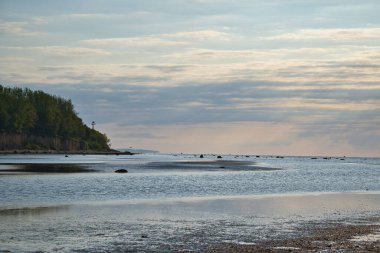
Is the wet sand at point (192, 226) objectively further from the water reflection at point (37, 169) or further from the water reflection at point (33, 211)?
the water reflection at point (37, 169)

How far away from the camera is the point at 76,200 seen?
137 ft

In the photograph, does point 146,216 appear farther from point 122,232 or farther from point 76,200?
point 76,200

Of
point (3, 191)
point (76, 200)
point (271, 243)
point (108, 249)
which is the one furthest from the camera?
point (3, 191)

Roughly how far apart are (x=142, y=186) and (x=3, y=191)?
15005 millimetres

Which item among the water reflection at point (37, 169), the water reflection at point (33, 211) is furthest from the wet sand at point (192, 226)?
the water reflection at point (37, 169)

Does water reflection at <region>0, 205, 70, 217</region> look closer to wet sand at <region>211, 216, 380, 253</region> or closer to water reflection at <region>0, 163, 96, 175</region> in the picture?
wet sand at <region>211, 216, 380, 253</region>

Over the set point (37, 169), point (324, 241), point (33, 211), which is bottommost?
point (324, 241)

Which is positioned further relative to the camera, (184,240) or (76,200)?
(76,200)

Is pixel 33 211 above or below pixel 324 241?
above

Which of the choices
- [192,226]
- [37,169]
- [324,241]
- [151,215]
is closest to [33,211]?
[151,215]

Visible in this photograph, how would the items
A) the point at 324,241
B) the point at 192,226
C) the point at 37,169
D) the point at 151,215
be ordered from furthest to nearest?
the point at 37,169, the point at 151,215, the point at 192,226, the point at 324,241

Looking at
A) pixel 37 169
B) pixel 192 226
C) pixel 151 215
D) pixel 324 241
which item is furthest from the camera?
pixel 37 169

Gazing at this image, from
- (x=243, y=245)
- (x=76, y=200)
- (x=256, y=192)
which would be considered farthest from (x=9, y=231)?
(x=256, y=192)

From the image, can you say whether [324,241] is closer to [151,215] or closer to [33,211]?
[151,215]
